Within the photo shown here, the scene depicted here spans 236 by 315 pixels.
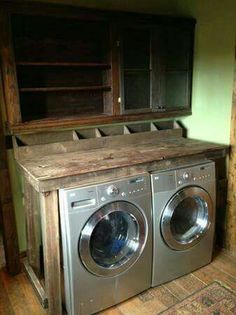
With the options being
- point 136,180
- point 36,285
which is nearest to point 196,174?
point 136,180

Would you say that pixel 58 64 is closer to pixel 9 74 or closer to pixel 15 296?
pixel 9 74

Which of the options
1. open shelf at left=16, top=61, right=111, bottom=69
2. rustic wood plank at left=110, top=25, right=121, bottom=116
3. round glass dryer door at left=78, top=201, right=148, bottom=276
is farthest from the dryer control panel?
open shelf at left=16, top=61, right=111, bottom=69

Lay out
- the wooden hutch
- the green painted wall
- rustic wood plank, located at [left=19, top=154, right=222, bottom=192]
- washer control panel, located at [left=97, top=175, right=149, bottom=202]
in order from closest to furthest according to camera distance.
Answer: rustic wood plank, located at [left=19, top=154, right=222, bottom=192] → washer control panel, located at [left=97, top=175, right=149, bottom=202] → the wooden hutch → the green painted wall

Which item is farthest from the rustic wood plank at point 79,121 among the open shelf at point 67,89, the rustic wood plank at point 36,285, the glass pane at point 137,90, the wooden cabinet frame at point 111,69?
the rustic wood plank at point 36,285

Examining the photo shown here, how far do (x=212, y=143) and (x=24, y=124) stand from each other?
1.69 m

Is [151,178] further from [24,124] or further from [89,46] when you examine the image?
[89,46]

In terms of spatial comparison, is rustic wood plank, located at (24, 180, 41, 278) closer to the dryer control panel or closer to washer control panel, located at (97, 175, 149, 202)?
washer control panel, located at (97, 175, 149, 202)

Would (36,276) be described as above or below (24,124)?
below

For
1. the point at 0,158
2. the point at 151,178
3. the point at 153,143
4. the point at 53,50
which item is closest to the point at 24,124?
the point at 0,158

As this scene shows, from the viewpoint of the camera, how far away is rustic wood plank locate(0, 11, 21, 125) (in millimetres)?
1969

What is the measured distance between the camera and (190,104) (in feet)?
9.70

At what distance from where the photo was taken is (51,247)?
71.4 inches

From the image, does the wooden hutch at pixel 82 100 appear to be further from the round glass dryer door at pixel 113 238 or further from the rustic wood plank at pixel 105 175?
the round glass dryer door at pixel 113 238

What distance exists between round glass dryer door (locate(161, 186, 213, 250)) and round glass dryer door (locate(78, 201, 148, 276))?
0.75 ft
